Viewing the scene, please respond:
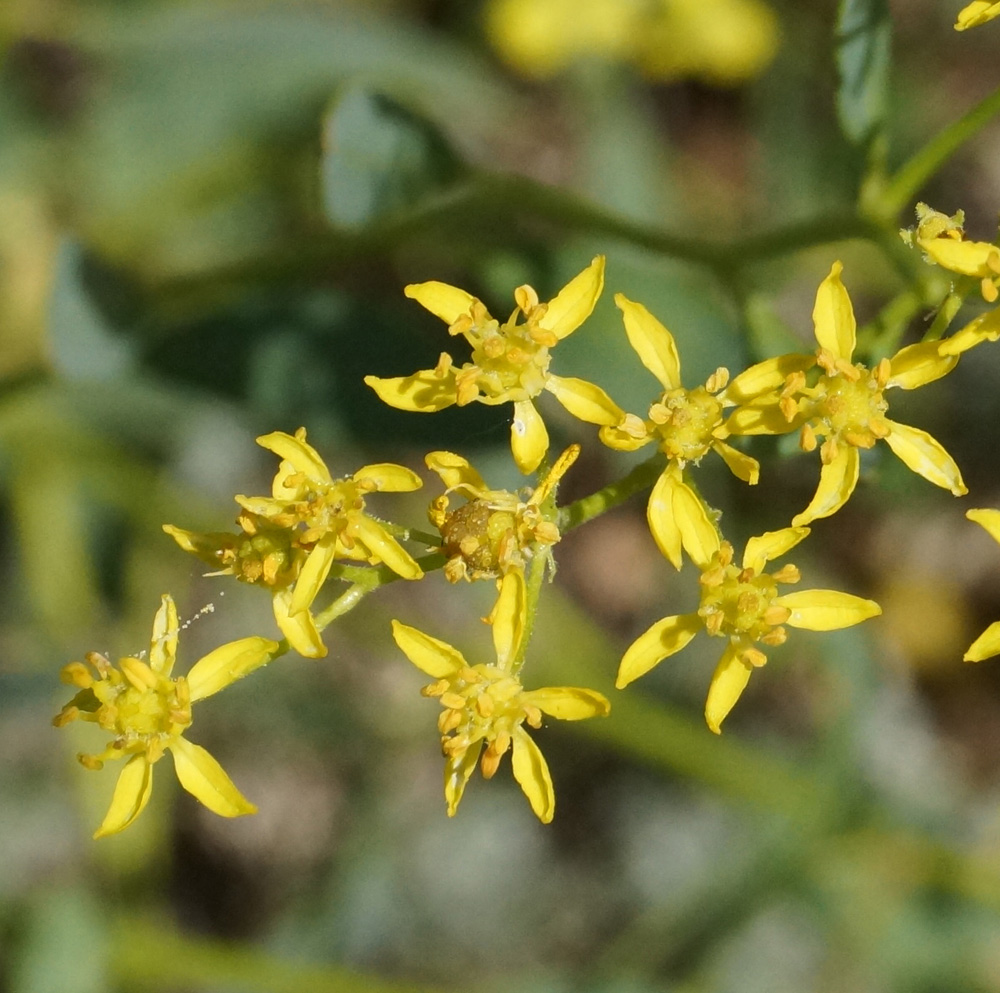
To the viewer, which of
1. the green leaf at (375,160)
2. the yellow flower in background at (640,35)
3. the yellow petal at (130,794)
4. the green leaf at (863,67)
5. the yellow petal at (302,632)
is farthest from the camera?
the yellow flower in background at (640,35)

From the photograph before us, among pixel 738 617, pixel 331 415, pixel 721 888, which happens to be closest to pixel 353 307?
pixel 331 415

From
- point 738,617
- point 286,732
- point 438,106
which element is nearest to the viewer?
point 738,617

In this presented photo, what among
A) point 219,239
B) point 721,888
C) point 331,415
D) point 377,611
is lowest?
point 721,888

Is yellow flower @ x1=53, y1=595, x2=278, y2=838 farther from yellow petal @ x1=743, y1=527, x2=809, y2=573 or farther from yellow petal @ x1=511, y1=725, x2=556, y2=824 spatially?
yellow petal @ x1=743, y1=527, x2=809, y2=573

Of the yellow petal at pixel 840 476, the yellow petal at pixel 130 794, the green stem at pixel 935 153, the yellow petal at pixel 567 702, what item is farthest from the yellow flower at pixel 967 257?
the yellow petal at pixel 130 794

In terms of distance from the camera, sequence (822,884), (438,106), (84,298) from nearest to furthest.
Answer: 1. (84,298)
2. (822,884)
3. (438,106)

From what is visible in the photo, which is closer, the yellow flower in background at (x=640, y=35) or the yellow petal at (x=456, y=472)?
the yellow petal at (x=456, y=472)

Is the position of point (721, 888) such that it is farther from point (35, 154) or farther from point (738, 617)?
point (35, 154)

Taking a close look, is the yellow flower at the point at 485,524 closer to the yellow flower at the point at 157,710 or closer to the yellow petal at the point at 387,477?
the yellow petal at the point at 387,477
